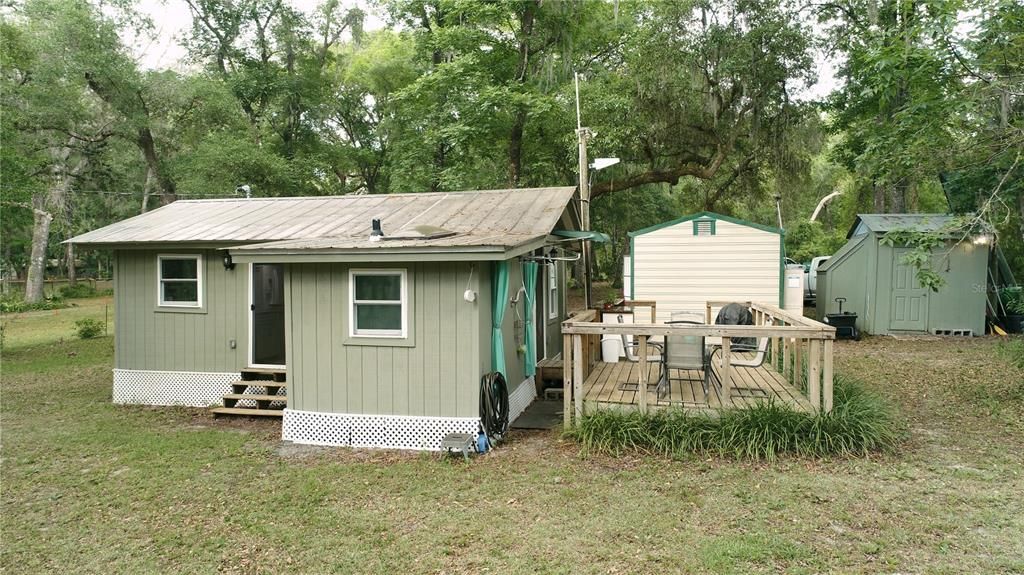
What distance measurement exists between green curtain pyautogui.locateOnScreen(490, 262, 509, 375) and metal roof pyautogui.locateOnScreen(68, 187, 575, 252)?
0.40 meters

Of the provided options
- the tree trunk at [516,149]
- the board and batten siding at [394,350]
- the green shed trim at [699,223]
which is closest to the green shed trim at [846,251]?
the green shed trim at [699,223]

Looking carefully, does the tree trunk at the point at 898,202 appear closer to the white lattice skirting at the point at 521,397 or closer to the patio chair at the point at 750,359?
the patio chair at the point at 750,359

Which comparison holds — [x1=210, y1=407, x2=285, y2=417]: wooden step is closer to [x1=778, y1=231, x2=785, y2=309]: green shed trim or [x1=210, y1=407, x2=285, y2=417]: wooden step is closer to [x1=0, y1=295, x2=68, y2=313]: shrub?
[x1=778, y1=231, x2=785, y2=309]: green shed trim

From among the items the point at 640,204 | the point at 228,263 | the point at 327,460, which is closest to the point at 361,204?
the point at 228,263

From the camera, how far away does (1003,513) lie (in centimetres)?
411

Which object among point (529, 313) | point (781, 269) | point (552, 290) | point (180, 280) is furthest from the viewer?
point (781, 269)

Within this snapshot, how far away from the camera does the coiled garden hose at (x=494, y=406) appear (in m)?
5.81

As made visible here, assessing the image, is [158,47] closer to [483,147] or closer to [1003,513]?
[483,147]

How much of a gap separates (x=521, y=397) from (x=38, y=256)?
2329cm

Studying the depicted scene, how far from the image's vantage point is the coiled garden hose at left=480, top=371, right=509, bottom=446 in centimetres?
581

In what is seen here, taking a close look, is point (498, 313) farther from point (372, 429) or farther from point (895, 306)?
point (895, 306)

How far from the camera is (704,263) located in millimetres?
11422

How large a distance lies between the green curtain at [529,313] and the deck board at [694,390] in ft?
2.70

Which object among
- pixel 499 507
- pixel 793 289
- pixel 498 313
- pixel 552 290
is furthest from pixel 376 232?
pixel 793 289
